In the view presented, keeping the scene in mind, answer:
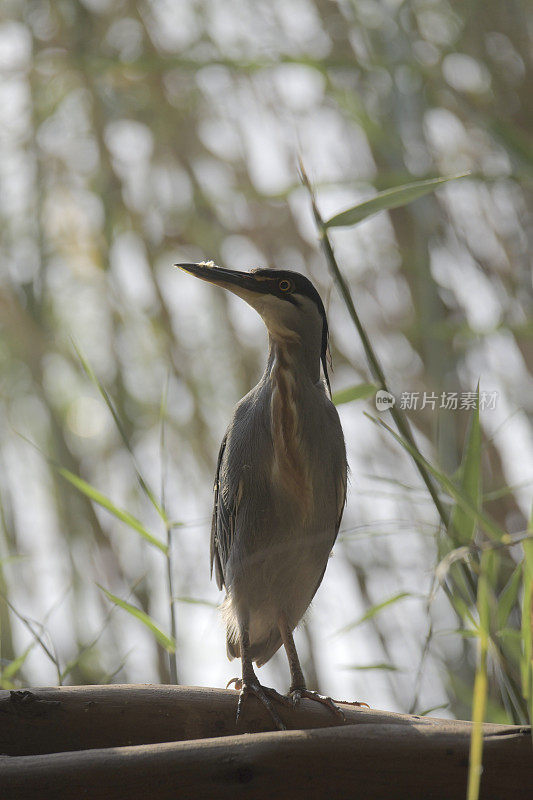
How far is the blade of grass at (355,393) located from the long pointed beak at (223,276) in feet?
0.76

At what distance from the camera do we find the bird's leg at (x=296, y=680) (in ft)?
3.49

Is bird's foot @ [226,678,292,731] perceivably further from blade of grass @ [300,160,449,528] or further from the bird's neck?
the bird's neck

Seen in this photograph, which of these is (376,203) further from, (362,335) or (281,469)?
(281,469)

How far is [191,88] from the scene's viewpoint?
268 cm

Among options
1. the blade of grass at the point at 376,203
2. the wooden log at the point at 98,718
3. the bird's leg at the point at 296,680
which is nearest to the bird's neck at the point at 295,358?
the blade of grass at the point at 376,203

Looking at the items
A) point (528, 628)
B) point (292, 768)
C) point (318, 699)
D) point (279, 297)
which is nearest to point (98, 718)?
point (292, 768)

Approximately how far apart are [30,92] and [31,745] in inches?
87.4

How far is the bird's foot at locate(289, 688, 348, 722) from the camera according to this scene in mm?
1012

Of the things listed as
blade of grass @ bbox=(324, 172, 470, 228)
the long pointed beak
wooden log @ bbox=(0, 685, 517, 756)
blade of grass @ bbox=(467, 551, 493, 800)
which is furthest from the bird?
blade of grass @ bbox=(467, 551, 493, 800)

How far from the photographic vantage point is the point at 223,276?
130 centimetres

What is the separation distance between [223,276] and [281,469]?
326 millimetres

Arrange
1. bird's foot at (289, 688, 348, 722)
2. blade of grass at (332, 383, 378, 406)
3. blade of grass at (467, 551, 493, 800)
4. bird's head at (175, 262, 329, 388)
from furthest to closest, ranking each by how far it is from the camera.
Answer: bird's head at (175, 262, 329, 388)
blade of grass at (332, 383, 378, 406)
bird's foot at (289, 688, 348, 722)
blade of grass at (467, 551, 493, 800)

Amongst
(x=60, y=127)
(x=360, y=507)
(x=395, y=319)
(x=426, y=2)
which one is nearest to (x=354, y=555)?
(x=360, y=507)

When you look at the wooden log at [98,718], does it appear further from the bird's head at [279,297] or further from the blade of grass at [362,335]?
the bird's head at [279,297]
